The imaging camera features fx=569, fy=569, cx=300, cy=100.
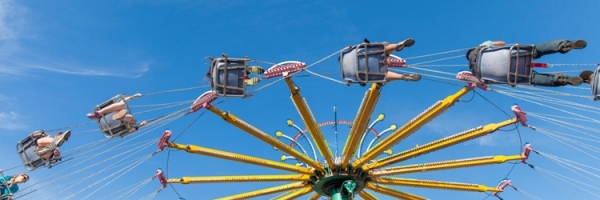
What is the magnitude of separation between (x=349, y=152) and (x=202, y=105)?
6.26 metres

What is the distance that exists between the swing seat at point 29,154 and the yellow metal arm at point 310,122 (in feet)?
30.9

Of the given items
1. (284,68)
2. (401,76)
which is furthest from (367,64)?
(284,68)

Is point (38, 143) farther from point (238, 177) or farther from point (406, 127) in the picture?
point (406, 127)

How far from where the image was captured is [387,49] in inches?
688

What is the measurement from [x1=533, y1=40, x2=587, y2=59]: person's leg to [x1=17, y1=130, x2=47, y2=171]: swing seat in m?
17.1

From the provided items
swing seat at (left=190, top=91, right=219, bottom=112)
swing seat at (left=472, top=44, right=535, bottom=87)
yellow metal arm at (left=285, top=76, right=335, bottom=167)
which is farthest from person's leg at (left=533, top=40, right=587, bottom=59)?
swing seat at (left=190, top=91, right=219, bottom=112)

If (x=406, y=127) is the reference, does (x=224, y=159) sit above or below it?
above

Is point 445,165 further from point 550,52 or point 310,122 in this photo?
point 550,52

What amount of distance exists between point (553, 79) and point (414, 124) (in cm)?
613

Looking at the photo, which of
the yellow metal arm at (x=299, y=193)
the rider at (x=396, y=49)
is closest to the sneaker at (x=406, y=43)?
the rider at (x=396, y=49)

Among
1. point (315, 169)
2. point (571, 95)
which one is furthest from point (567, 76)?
point (315, 169)

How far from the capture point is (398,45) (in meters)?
17.3

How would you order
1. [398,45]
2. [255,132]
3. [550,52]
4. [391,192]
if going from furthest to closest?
[391,192] < [255,132] < [398,45] < [550,52]

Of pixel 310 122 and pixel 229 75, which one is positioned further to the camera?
pixel 310 122
